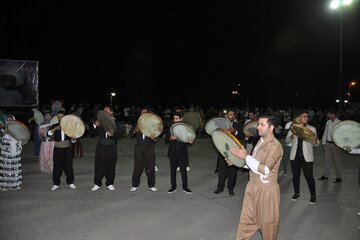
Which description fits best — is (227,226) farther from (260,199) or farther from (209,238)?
(260,199)

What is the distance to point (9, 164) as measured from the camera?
862 centimetres

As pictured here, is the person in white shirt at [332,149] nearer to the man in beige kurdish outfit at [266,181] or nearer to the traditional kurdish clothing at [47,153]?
the man in beige kurdish outfit at [266,181]

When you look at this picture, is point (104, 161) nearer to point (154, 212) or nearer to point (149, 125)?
→ point (149, 125)

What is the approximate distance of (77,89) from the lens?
148 feet

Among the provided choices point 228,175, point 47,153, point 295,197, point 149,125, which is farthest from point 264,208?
point 47,153

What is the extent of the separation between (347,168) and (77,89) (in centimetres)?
3777

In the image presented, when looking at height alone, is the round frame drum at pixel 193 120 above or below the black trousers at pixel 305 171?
above

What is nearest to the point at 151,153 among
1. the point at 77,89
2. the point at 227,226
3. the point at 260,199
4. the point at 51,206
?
the point at 51,206

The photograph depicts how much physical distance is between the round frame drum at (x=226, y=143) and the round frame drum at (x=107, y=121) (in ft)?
12.3

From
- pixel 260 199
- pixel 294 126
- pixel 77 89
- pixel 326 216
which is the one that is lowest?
pixel 326 216

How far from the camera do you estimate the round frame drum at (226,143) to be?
15.6 feet

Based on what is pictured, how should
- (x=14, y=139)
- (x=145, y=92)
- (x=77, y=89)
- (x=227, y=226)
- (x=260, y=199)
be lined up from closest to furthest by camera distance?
1. (x=260, y=199)
2. (x=227, y=226)
3. (x=14, y=139)
4. (x=77, y=89)
5. (x=145, y=92)

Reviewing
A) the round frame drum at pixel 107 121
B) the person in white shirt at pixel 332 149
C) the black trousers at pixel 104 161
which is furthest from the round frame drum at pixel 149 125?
the person in white shirt at pixel 332 149

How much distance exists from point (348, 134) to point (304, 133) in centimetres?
171
